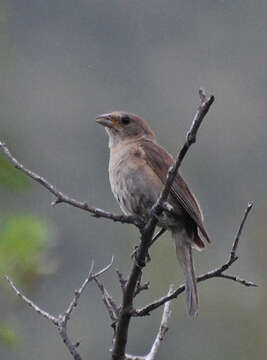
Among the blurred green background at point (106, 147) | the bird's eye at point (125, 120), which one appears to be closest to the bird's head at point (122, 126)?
the bird's eye at point (125, 120)

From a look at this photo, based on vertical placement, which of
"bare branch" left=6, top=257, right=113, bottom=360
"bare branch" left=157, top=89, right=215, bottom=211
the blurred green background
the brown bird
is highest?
the blurred green background

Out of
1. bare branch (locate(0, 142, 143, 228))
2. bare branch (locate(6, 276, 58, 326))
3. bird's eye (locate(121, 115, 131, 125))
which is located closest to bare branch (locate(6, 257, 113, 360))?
bare branch (locate(6, 276, 58, 326))

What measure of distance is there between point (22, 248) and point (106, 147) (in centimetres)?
2583

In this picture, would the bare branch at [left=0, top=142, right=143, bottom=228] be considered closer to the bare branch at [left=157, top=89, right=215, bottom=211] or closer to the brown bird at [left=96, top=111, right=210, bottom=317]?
the bare branch at [left=157, top=89, right=215, bottom=211]

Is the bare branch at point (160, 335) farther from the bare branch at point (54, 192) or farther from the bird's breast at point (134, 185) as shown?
the bird's breast at point (134, 185)

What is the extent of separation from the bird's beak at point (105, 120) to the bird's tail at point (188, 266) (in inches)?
42.5

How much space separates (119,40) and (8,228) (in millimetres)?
39993

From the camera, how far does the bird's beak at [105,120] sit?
6.69 m

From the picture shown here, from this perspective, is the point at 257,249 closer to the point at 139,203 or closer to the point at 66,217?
the point at 66,217

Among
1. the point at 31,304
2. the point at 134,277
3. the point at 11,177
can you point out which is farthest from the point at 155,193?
the point at 11,177

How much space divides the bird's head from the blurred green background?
4.22ft

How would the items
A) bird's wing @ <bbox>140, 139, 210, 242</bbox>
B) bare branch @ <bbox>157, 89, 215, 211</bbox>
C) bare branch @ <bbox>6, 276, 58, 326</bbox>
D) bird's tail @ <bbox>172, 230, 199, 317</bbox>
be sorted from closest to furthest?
1. bare branch @ <bbox>157, 89, 215, 211</bbox>
2. bare branch @ <bbox>6, 276, 58, 326</bbox>
3. bird's tail @ <bbox>172, 230, 199, 317</bbox>
4. bird's wing @ <bbox>140, 139, 210, 242</bbox>

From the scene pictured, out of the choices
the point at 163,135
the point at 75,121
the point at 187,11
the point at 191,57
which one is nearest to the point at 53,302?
the point at 163,135

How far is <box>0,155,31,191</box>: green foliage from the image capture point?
14.0 feet
